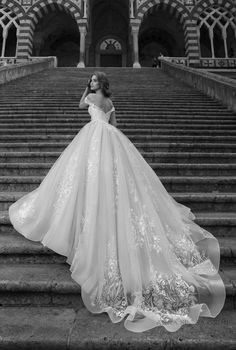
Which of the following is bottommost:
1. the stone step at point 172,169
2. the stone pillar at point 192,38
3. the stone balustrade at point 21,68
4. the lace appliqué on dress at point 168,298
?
the lace appliqué on dress at point 168,298

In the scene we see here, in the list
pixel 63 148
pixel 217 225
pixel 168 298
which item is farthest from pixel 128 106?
pixel 168 298

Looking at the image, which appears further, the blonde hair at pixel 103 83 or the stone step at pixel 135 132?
the stone step at pixel 135 132

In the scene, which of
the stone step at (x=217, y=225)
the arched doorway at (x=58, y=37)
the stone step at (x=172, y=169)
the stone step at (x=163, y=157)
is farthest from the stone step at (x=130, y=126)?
the arched doorway at (x=58, y=37)

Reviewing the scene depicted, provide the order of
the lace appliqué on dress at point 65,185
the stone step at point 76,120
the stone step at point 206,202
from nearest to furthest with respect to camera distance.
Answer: the lace appliqué on dress at point 65,185 < the stone step at point 206,202 < the stone step at point 76,120

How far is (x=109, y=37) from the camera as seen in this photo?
71.7 ft

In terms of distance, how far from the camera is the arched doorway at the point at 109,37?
21.2 m

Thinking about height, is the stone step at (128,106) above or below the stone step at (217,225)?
above

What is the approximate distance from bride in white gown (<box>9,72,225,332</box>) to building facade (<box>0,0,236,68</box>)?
47.9 feet

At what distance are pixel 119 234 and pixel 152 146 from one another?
2.88 metres

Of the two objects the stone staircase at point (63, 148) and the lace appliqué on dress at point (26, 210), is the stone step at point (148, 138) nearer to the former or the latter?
the stone staircase at point (63, 148)

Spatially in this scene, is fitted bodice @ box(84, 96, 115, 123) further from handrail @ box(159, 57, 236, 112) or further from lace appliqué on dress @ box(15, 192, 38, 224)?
handrail @ box(159, 57, 236, 112)

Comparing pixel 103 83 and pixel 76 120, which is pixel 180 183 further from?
pixel 76 120

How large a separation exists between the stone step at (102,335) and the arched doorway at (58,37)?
19.9m

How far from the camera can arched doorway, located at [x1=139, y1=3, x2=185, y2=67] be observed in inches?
791
